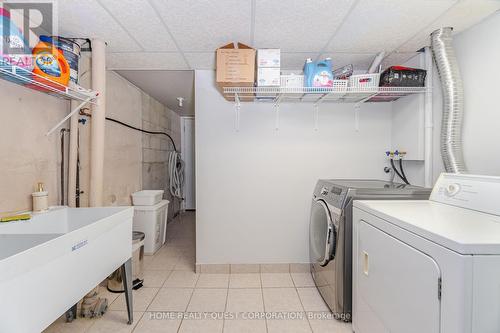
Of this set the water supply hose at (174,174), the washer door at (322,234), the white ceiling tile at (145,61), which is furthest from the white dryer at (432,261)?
the water supply hose at (174,174)

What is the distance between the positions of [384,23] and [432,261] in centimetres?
162

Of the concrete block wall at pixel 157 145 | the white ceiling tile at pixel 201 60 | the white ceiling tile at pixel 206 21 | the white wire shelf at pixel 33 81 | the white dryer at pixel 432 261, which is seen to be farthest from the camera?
the concrete block wall at pixel 157 145

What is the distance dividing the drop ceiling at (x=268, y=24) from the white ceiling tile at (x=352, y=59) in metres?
0.02

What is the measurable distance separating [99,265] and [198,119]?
62.3 inches

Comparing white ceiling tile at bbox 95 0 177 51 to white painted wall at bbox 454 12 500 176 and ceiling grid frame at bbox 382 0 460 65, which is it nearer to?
ceiling grid frame at bbox 382 0 460 65

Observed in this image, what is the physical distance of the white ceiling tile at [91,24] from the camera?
57.1 inches

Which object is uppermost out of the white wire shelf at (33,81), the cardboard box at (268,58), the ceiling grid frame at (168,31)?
the ceiling grid frame at (168,31)

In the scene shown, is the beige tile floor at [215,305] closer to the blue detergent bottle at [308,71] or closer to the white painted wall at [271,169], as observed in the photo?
the white painted wall at [271,169]

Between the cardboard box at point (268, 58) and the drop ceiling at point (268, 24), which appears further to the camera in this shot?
the cardboard box at point (268, 58)

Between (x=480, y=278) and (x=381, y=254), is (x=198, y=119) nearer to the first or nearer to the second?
(x=381, y=254)

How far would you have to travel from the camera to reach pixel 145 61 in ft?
7.33

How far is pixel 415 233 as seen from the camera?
1.00 m

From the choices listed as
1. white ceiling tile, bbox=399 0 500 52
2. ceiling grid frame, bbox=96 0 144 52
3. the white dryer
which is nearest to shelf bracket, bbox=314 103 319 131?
white ceiling tile, bbox=399 0 500 52

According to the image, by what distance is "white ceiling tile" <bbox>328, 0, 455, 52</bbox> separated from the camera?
4.80 ft
